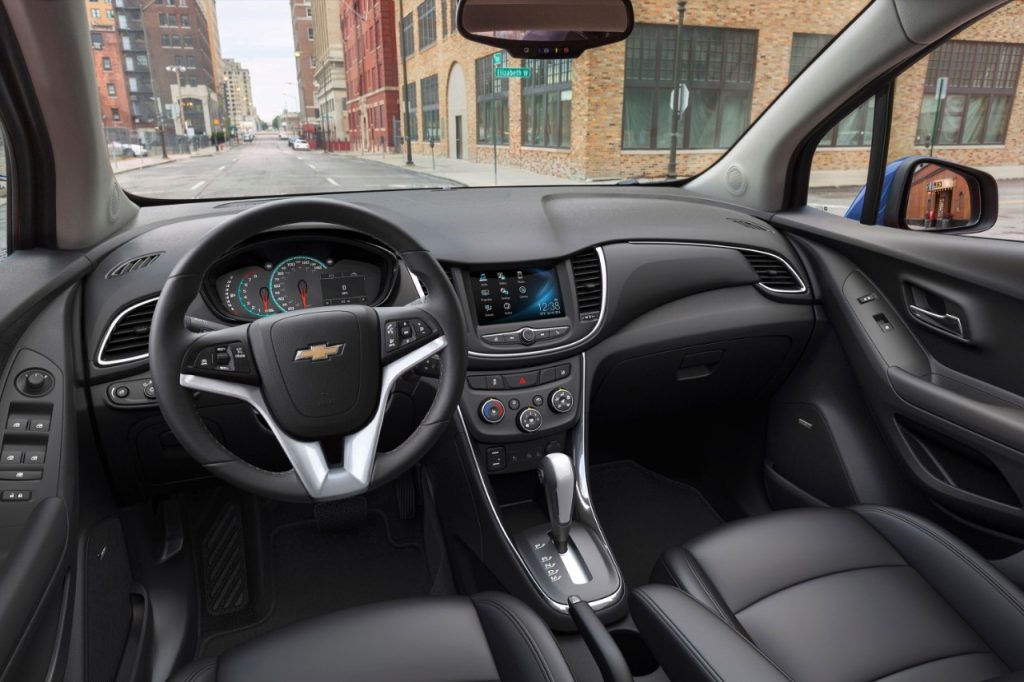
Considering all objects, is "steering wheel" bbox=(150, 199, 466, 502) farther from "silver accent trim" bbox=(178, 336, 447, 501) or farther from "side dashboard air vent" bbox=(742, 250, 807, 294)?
"side dashboard air vent" bbox=(742, 250, 807, 294)

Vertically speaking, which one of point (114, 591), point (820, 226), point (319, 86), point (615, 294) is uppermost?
point (319, 86)

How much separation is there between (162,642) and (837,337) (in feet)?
7.90

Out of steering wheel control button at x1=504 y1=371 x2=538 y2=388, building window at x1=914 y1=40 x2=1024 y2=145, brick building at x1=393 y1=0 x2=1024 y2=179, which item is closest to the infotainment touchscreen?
steering wheel control button at x1=504 y1=371 x2=538 y2=388

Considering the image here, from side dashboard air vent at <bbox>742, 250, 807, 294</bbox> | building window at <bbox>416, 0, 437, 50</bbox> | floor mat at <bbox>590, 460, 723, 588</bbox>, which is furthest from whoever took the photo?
building window at <bbox>416, 0, 437, 50</bbox>

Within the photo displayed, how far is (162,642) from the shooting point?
1969mm

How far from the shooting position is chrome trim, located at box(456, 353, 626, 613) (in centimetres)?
187

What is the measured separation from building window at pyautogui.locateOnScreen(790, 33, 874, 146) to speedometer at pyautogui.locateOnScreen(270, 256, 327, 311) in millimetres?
1744

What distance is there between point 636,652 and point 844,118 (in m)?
1.85

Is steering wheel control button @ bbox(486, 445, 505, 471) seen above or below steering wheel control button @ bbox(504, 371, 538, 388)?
below

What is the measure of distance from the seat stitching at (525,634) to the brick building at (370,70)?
229 centimetres

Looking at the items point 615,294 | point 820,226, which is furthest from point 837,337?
point 615,294

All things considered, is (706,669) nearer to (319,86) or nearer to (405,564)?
(405,564)

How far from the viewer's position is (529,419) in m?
2.02

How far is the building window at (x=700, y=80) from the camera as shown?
271cm
